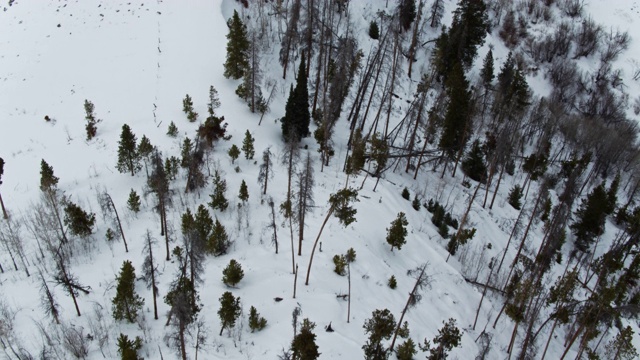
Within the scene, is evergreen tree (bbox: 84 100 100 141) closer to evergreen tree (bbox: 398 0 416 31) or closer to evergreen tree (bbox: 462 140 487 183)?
evergreen tree (bbox: 462 140 487 183)

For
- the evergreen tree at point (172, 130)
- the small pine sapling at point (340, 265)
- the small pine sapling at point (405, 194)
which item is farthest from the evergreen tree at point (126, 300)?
the small pine sapling at point (405, 194)

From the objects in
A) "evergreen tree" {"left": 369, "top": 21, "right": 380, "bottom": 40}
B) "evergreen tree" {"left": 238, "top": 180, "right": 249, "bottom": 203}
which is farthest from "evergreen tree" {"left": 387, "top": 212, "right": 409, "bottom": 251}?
"evergreen tree" {"left": 369, "top": 21, "right": 380, "bottom": 40}

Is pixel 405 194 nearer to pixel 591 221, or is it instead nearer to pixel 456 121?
pixel 456 121

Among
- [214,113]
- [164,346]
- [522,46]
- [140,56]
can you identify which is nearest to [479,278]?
[164,346]

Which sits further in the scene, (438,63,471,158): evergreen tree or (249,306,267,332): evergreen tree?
(438,63,471,158): evergreen tree

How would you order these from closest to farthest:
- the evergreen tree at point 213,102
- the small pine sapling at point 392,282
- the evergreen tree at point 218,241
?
the evergreen tree at point 218,241, the small pine sapling at point 392,282, the evergreen tree at point 213,102

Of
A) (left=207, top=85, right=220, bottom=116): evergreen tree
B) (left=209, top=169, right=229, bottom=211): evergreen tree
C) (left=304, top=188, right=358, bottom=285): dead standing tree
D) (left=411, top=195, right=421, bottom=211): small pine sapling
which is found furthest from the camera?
(left=207, top=85, right=220, bottom=116): evergreen tree

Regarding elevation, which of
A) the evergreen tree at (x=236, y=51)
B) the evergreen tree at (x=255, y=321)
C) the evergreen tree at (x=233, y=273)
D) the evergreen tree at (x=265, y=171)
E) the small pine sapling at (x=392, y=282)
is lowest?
the evergreen tree at (x=255, y=321)

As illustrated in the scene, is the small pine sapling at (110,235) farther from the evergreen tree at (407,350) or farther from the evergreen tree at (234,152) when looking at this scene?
the evergreen tree at (407,350)
